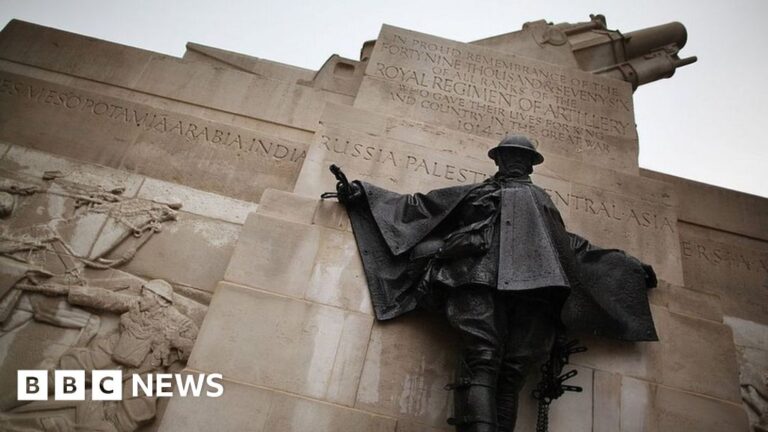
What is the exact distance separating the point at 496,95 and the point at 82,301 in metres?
6.19

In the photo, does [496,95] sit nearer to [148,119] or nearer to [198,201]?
[198,201]

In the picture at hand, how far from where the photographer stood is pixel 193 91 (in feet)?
25.6

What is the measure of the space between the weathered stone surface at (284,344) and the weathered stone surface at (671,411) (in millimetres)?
2536

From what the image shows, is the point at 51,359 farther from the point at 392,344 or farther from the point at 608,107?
the point at 608,107

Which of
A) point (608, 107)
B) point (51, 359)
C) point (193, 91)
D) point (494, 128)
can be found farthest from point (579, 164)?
point (51, 359)

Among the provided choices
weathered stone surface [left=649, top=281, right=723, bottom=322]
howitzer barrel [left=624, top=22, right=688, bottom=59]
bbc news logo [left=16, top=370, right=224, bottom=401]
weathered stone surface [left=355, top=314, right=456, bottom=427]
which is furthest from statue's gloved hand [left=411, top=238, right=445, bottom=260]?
howitzer barrel [left=624, top=22, right=688, bottom=59]

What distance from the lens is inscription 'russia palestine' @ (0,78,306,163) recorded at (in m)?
7.20

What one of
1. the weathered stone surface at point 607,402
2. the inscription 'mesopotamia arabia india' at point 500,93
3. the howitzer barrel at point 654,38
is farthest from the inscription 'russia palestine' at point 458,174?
the howitzer barrel at point 654,38

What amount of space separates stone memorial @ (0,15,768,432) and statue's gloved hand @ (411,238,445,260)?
611mm

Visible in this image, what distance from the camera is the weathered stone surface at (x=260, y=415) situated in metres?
3.95

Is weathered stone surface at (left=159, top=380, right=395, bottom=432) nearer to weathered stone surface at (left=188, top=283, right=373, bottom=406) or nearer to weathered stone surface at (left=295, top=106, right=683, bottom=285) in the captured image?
weathered stone surface at (left=188, top=283, right=373, bottom=406)

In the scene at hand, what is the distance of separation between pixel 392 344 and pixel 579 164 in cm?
375

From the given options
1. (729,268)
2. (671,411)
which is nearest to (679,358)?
(671,411)

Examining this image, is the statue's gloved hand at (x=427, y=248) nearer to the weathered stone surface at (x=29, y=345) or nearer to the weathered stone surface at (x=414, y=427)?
the weathered stone surface at (x=414, y=427)
